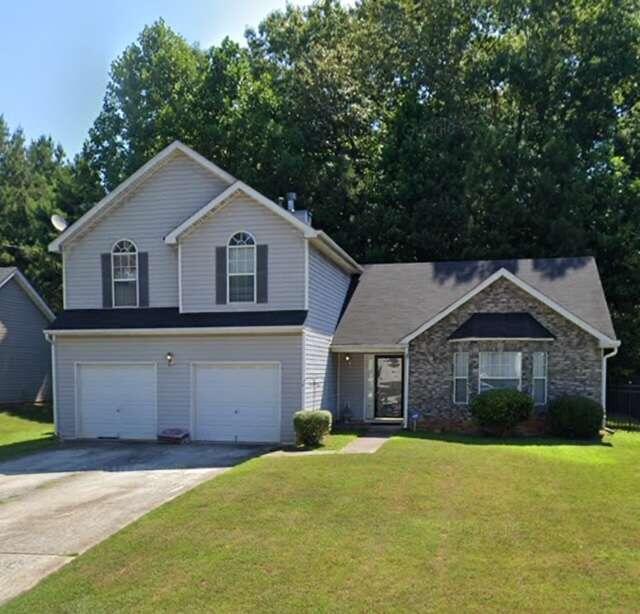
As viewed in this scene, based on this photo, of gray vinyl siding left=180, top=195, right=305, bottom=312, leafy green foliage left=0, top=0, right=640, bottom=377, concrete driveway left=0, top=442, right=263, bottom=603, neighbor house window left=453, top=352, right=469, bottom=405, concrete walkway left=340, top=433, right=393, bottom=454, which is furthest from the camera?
leafy green foliage left=0, top=0, right=640, bottom=377

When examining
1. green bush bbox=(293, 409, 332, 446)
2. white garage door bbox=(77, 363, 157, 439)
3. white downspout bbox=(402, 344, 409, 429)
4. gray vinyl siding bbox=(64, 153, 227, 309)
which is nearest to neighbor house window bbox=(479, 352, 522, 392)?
white downspout bbox=(402, 344, 409, 429)

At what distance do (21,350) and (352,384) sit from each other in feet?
57.5

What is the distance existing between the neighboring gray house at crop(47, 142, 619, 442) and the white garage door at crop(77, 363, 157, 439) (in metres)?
0.04

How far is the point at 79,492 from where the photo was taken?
468 inches

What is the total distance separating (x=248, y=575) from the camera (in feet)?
23.9

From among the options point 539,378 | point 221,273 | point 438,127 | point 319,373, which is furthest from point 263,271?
point 438,127

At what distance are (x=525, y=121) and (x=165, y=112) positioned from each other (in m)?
18.4

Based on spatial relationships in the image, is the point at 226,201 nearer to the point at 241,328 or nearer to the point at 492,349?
the point at 241,328

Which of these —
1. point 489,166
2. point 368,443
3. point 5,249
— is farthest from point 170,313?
point 5,249

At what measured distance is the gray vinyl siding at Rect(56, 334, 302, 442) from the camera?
16.7 m

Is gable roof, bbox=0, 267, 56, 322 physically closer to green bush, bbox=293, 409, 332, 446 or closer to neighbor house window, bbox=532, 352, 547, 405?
green bush, bbox=293, 409, 332, 446

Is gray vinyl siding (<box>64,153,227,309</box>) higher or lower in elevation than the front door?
higher

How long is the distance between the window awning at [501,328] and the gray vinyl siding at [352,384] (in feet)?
11.0

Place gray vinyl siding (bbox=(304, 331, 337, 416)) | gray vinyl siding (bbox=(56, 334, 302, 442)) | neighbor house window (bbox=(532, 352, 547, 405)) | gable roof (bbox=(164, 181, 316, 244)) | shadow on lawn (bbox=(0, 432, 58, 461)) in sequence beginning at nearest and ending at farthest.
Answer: shadow on lawn (bbox=(0, 432, 58, 461)), gray vinyl siding (bbox=(56, 334, 302, 442)), gable roof (bbox=(164, 181, 316, 244)), gray vinyl siding (bbox=(304, 331, 337, 416)), neighbor house window (bbox=(532, 352, 547, 405))
